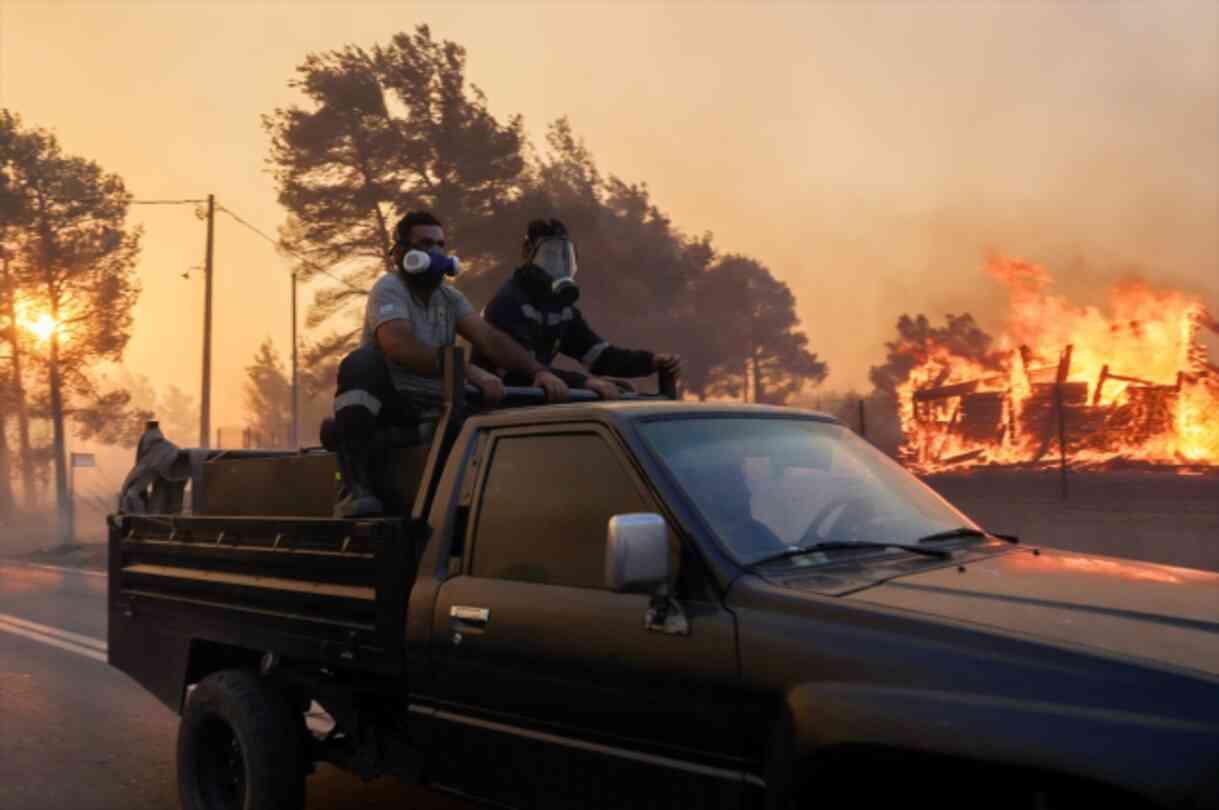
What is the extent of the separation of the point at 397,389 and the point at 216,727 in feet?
4.92

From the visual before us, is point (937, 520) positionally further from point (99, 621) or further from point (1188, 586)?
point (99, 621)

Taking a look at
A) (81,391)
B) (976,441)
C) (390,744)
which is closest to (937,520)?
(390,744)

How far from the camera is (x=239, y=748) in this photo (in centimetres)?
441

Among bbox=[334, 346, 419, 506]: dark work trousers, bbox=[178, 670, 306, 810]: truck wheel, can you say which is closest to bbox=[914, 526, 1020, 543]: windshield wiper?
bbox=[334, 346, 419, 506]: dark work trousers

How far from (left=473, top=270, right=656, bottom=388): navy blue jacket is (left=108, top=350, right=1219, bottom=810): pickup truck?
1.42 metres

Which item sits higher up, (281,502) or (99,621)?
(281,502)

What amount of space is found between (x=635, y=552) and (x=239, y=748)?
7.53 ft

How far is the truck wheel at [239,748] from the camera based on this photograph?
4273mm

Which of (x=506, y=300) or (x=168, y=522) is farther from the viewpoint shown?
(x=506, y=300)

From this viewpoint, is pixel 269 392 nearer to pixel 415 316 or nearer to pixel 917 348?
pixel 917 348

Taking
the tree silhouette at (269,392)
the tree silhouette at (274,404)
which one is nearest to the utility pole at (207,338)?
the tree silhouette at (274,404)

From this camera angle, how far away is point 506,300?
18.8ft

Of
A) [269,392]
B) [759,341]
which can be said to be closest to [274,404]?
[269,392]

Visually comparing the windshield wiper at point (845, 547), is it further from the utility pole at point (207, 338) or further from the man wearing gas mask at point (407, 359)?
the utility pole at point (207, 338)
